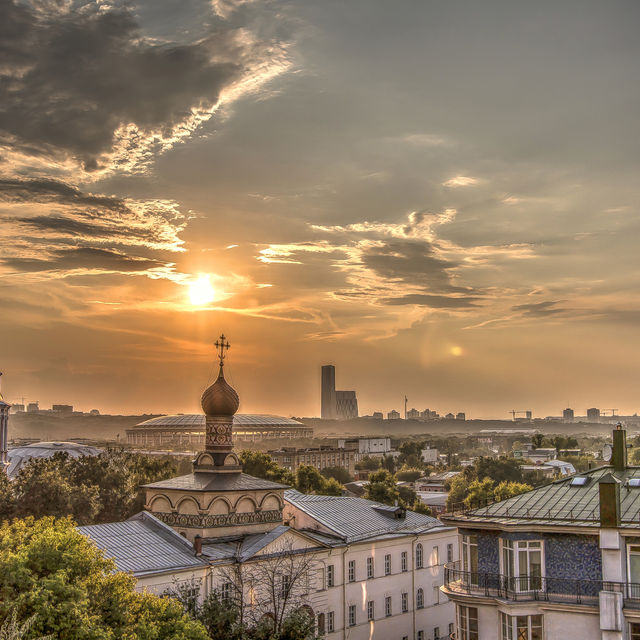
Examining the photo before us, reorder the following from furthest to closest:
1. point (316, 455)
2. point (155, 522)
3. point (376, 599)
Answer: point (316, 455) → point (376, 599) → point (155, 522)

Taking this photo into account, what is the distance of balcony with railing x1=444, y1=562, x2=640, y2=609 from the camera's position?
101ft

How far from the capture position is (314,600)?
4509cm

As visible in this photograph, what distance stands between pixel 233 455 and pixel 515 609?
23.1m

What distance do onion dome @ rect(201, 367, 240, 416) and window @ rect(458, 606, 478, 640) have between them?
73.2 ft

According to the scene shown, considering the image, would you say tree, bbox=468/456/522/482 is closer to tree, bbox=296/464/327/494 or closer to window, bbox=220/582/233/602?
tree, bbox=296/464/327/494

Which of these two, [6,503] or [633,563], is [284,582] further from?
[6,503]

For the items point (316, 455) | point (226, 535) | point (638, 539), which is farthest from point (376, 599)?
point (316, 455)

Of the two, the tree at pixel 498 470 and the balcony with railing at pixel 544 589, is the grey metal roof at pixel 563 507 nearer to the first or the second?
the balcony with railing at pixel 544 589

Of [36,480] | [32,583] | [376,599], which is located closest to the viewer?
[32,583]

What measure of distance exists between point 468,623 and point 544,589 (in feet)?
11.7

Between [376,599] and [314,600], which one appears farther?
[376,599]

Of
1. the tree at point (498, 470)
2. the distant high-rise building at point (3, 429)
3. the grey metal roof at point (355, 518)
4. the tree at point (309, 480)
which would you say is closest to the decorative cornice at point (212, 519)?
the grey metal roof at point (355, 518)

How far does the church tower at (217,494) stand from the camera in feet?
151

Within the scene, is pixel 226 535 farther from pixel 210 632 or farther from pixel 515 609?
pixel 515 609
